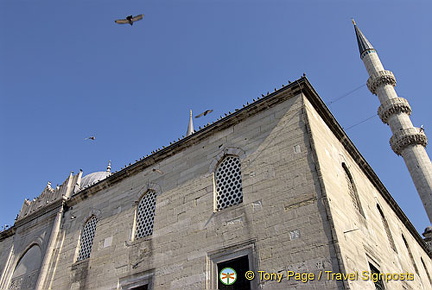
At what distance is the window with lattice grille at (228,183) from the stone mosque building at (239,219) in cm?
3

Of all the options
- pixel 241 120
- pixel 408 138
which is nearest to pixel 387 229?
pixel 241 120

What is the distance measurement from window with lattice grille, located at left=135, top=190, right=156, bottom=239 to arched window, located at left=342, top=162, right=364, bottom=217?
15.5 ft

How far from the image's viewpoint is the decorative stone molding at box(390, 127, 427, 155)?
17.1 m

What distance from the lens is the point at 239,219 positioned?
6.93 m

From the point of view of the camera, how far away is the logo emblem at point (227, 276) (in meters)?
6.50

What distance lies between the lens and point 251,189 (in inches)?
281

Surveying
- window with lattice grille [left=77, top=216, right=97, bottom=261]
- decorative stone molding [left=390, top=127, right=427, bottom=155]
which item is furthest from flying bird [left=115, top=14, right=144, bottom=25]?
decorative stone molding [left=390, top=127, right=427, bottom=155]

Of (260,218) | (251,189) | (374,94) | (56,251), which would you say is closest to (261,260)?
(260,218)

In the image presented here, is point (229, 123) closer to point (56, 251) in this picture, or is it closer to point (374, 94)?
point (56, 251)

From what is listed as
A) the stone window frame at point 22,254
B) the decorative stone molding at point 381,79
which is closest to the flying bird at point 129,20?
the stone window frame at point 22,254

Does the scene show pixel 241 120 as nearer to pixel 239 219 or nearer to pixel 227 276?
pixel 239 219

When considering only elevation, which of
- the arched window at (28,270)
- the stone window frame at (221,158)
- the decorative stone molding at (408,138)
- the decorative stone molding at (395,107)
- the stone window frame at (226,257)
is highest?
the decorative stone molding at (395,107)

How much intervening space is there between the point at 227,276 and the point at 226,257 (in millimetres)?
340

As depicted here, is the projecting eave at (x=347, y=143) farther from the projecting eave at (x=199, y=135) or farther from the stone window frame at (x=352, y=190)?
the stone window frame at (x=352, y=190)
